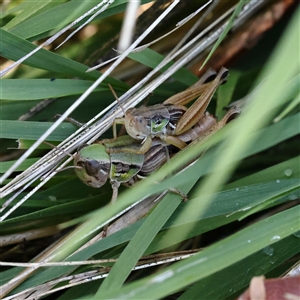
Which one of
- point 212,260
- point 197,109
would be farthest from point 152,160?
point 212,260

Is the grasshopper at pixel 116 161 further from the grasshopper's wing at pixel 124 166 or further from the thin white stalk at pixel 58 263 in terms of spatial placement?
the thin white stalk at pixel 58 263

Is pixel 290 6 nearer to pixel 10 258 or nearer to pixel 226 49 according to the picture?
pixel 226 49

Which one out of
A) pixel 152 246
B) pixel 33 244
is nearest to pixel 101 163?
pixel 152 246

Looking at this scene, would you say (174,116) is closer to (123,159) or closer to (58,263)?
(123,159)

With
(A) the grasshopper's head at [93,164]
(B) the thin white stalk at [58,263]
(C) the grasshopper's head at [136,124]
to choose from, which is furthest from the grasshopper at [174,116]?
(B) the thin white stalk at [58,263]

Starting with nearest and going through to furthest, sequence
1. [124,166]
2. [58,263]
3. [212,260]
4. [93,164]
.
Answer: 1. [212,260]
2. [58,263]
3. [93,164]
4. [124,166]

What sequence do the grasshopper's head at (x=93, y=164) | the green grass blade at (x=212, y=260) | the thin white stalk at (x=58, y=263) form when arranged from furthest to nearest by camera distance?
the grasshopper's head at (x=93, y=164)
the thin white stalk at (x=58, y=263)
the green grass blade at (x=212, y=260)

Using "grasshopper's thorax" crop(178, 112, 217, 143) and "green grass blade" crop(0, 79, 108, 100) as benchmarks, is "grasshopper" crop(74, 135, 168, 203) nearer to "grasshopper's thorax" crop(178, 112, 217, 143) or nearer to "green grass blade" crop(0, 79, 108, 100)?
"grasshopper's thorax" crop(178, 112, 217, 143)

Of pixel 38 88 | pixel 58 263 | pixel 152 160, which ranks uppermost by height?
pixel 38 88
